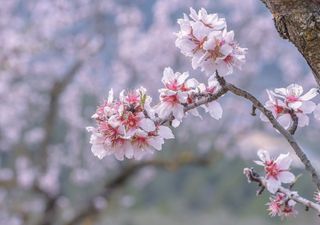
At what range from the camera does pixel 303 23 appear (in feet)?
4.15

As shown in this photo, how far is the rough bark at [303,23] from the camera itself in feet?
4.14

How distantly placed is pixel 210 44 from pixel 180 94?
0.14 metres

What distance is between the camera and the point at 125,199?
53.7 ft

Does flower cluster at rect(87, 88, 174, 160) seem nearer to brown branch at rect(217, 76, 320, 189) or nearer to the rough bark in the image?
brown branch at rect(217, 76, 320, 189)

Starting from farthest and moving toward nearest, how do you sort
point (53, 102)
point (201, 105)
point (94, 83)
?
point (94, 83) < point (53, 102) < point (201, 105)

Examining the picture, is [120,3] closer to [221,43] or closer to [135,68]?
[135,68]

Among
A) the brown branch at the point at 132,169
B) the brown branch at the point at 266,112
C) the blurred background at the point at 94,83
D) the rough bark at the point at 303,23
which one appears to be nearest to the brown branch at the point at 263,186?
the brown branch at the point at 266,112

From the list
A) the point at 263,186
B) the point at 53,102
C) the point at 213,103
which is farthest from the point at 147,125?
the point at 53,102

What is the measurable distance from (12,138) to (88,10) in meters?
3.65

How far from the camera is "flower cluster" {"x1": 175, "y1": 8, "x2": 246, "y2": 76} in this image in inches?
54.8

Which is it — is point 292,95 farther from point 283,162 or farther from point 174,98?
point 174,98

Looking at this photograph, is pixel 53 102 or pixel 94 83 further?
pixel 94 83

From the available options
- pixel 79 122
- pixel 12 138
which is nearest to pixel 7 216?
pixel 12 138

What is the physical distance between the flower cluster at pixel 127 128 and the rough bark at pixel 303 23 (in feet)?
1.20
